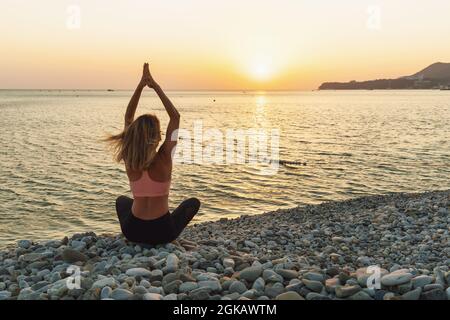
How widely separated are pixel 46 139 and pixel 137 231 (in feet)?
119

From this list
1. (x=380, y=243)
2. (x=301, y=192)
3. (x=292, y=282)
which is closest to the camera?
(x=292, y=282)

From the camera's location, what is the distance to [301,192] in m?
20.3

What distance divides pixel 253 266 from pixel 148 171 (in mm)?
2253

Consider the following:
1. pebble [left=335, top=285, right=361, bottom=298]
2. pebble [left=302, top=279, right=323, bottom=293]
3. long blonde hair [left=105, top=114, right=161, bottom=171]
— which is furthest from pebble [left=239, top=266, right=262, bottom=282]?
long blonde hair [left=105, top=114, right=161, bottom=171]

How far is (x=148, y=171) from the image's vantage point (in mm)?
→ 7578

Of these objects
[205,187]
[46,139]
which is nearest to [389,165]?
[205,187]

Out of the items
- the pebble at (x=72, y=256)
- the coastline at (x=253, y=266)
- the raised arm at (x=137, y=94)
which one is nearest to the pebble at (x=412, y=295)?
the coastline at (x=253, y=266)

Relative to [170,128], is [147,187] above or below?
below

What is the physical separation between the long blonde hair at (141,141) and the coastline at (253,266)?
1474mm

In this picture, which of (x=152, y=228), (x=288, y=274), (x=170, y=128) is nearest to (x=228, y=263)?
(x=288, y=274)

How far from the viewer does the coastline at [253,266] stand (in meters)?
5.93

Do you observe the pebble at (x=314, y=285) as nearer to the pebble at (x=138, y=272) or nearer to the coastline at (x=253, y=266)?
the coastline at (x=253, y=266)

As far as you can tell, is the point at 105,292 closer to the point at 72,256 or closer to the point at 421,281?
the point at 72,256
